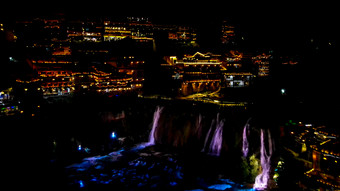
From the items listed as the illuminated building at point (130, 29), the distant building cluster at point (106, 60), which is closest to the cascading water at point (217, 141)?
the distant building cluster at point (106, 60)

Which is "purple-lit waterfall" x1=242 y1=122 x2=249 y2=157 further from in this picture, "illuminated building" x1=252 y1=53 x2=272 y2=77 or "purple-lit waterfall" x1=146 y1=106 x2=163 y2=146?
"illuminated building" x1=252 y1=53 x2=272 y2=77

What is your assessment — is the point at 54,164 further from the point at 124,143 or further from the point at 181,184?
the point at 181,184

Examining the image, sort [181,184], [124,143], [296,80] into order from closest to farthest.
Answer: [181,184], [124,143], [296,80]

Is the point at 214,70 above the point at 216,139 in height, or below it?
above

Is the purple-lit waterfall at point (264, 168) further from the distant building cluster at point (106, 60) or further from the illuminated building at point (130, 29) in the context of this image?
the illuminated building at point (130, 29)

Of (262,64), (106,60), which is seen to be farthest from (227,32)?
(106,60)

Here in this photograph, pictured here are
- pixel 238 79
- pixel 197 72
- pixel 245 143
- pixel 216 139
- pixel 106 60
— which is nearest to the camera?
pixel 245 143

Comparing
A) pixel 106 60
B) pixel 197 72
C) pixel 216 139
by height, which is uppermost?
pixel 106 60

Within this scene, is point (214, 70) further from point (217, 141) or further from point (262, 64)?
point (217, 141)

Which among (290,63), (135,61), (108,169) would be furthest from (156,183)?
(135,61)
